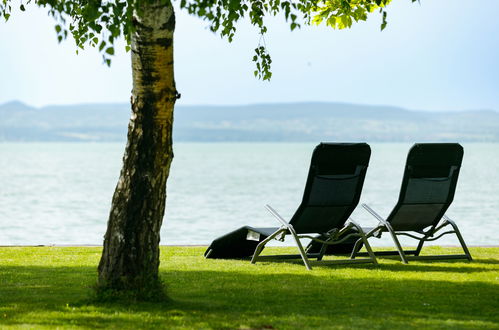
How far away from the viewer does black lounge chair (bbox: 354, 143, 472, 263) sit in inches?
323

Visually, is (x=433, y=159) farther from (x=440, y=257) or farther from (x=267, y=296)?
(x=267, y=296)

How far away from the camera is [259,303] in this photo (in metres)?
6.04

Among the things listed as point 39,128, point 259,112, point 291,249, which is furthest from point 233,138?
point 291,249

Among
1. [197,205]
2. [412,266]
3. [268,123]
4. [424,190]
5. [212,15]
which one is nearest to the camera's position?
[212,15]

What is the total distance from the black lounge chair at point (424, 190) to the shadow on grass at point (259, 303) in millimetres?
1097

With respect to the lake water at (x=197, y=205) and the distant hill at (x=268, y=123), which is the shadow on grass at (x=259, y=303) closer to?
the lake water at (x=197, y=205)

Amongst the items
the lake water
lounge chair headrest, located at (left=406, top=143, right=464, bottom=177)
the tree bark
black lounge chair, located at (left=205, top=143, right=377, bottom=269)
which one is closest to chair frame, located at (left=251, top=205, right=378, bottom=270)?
black lounge chair, located at (left=205, top=143, right=377, bottom=269)

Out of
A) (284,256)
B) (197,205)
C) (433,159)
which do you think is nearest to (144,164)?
(284,256)

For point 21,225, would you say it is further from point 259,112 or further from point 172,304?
point 259,112

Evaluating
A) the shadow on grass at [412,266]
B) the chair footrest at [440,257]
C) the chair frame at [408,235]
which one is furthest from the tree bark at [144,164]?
the chair footrest at [440,257]

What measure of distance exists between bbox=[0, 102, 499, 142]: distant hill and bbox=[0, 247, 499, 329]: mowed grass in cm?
14124

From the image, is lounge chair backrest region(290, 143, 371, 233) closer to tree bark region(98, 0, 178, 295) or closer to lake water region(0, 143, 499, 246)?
tree bark region(98, 0, 178, 295)

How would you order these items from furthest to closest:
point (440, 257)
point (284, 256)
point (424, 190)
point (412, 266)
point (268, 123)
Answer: point (268, 123) → point (440, 257) → point (284, 256) → point (424, 190) → point (412, 266)

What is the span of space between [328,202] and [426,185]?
3.26 feet
